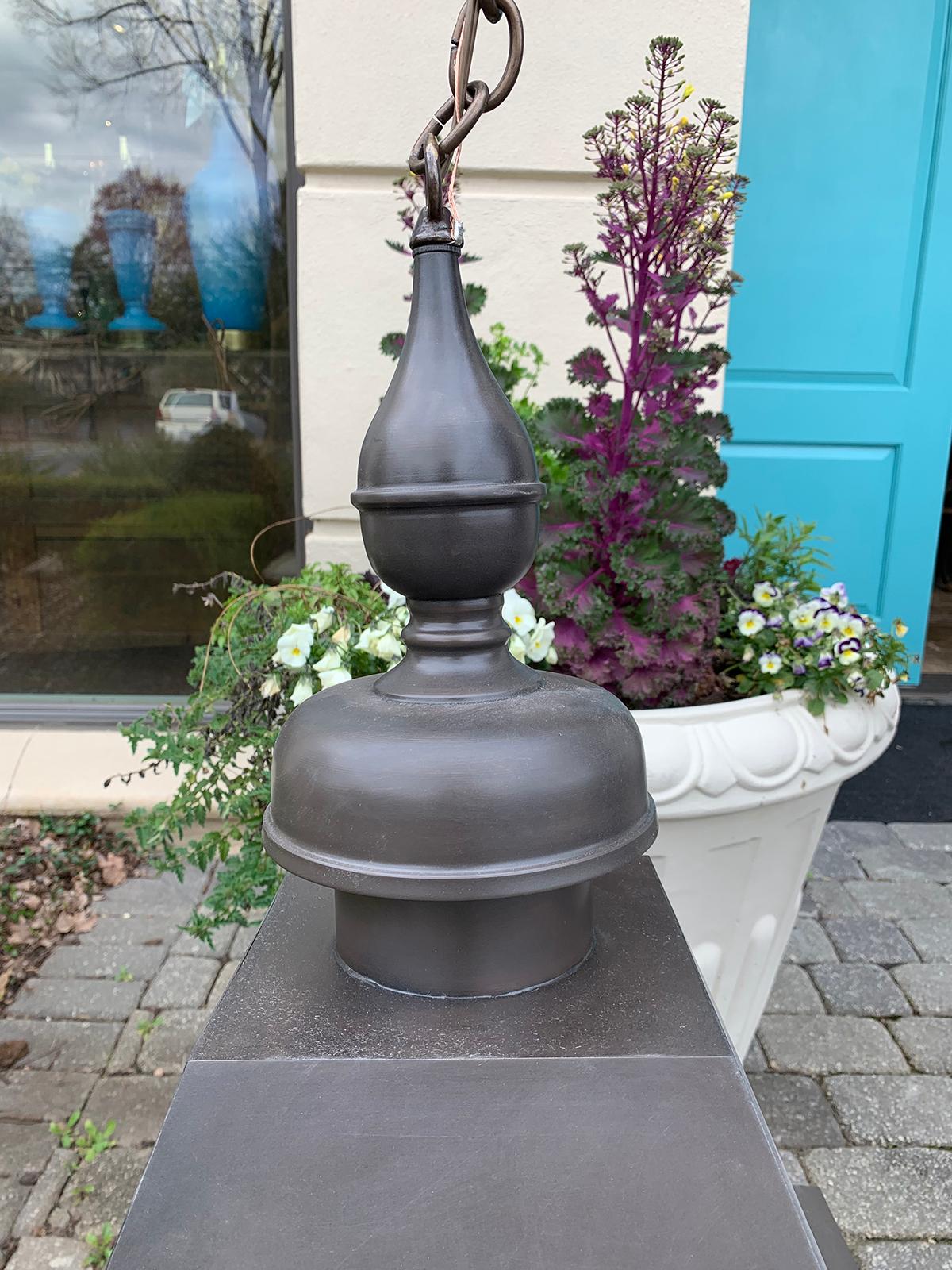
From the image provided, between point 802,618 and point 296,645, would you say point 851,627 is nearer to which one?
point 802,618

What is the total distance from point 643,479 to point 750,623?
1.38 feet

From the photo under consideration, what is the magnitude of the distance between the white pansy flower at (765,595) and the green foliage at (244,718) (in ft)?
2.87

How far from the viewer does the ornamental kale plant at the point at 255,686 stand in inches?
65.6

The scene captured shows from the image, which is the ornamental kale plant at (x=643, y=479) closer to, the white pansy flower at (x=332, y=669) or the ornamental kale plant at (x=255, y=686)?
the ornamental kale plant at (x=255, y=686)

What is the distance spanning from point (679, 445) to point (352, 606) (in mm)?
744

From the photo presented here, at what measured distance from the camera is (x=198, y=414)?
3527mm

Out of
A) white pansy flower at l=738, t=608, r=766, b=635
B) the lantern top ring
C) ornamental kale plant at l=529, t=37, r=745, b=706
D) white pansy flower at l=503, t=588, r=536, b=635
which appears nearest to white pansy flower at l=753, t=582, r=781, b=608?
white pansy flower at l=738, t=608, r=766, b=635

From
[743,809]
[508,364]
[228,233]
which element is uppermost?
[228,233]

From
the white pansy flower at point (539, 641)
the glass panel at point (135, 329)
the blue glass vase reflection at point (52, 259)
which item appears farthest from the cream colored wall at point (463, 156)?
the blue glass vase reflection at point (52, 259)

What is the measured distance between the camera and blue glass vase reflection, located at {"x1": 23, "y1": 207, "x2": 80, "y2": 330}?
11.2ft

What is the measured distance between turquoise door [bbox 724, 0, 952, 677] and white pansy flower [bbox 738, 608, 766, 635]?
1.11m

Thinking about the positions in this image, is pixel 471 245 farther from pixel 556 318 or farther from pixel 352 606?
pixel 352 606

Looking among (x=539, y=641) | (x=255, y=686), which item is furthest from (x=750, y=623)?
(x=255, y=686)

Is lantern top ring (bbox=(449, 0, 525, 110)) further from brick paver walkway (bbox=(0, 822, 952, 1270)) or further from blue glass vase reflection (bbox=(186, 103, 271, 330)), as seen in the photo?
blue glass vase reflection (bbox=(186, 103, 271, 330))
